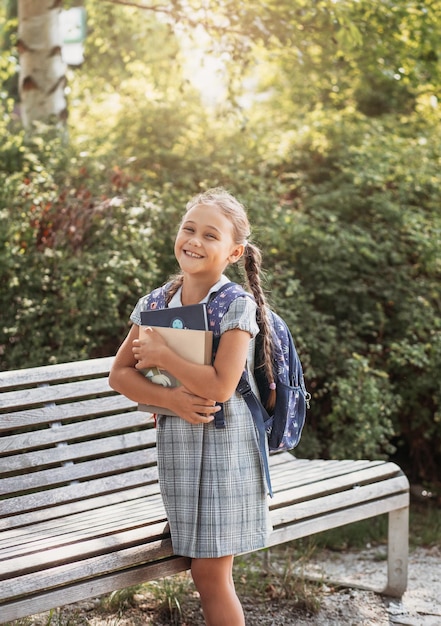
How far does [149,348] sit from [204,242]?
1.24 feet

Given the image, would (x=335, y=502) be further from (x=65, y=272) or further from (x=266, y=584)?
(x=65, y=272)

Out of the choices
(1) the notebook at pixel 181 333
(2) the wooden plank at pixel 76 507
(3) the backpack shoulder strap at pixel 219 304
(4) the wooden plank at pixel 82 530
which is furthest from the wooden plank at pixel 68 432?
(3) the backpack shoulder strap at pixel 219 304

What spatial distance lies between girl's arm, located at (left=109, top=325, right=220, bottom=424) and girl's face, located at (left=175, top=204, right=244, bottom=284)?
31 centimetres

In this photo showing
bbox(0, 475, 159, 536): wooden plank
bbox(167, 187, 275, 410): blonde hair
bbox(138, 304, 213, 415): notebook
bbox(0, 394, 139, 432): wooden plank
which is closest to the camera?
bbox(138, 304, 213, 415): notebook

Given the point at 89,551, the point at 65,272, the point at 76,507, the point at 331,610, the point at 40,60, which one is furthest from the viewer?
the point at 40,60

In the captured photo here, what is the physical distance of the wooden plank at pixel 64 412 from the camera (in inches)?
131

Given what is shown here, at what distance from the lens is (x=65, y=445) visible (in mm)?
3459

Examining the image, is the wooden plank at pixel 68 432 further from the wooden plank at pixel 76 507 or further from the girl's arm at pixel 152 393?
the girl's arm at pixel 152 393

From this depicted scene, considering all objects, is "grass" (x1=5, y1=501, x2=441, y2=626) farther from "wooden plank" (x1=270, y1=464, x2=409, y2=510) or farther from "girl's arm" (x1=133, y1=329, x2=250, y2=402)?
"girl's arm" (x1=133, y1=329, x2=250, y2=402)

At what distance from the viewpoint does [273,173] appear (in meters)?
6.24

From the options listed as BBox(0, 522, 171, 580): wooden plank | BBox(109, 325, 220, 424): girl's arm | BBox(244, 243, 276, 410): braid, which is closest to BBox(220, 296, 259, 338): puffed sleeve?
BBox(244, 243, 276, 410): braid

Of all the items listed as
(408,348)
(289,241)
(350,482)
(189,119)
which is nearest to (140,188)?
(289,241)

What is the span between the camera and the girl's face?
8.75 ft

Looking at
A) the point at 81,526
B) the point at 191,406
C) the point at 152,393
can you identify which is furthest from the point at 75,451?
the point at 191,406
